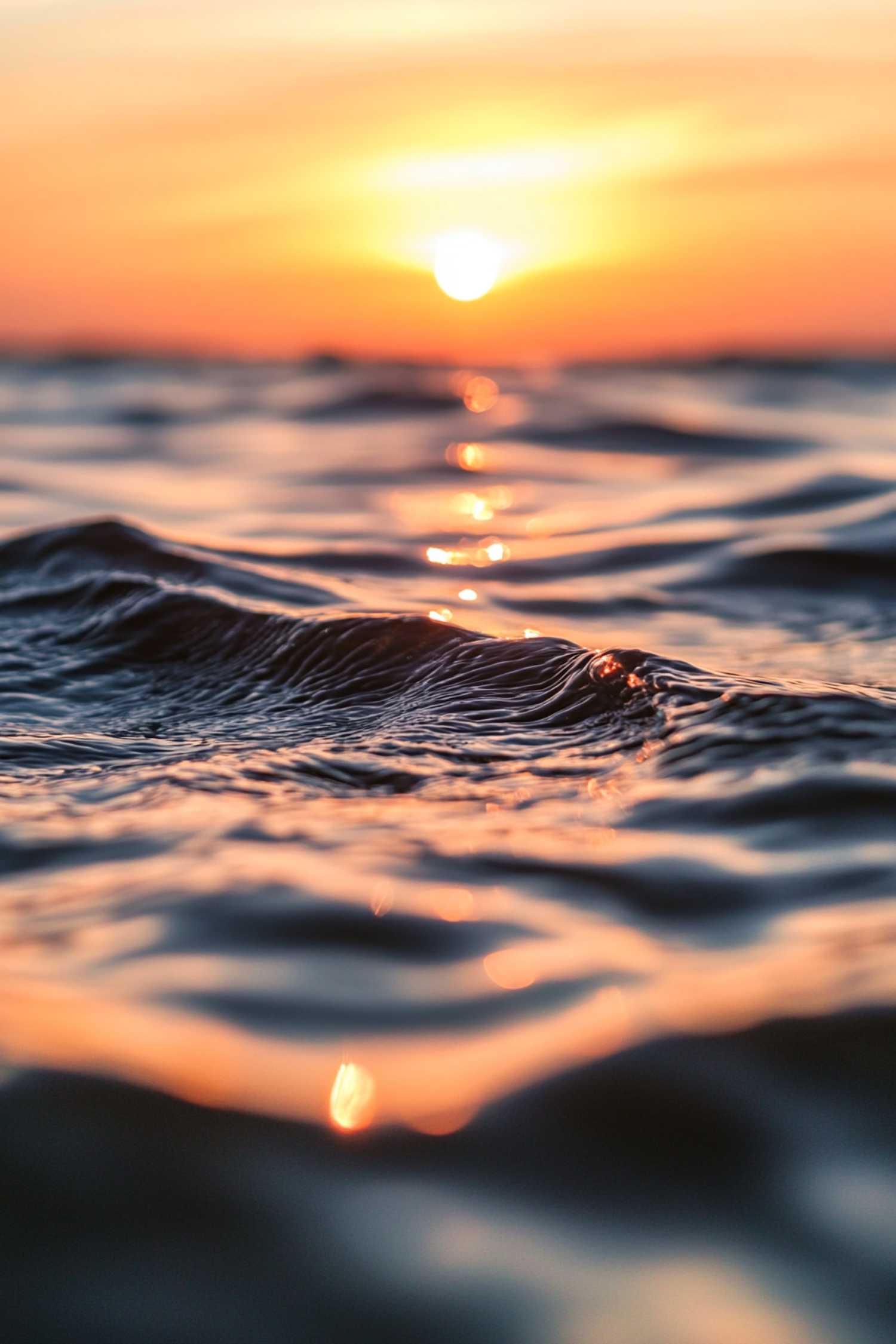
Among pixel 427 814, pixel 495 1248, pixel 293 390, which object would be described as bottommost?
pixel 495 1248

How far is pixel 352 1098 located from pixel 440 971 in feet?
1.03

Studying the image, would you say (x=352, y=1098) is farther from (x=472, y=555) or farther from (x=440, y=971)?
(x=472, y=555)

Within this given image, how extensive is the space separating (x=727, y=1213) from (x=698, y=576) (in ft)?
14.6

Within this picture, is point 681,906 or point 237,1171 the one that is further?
point 681,906

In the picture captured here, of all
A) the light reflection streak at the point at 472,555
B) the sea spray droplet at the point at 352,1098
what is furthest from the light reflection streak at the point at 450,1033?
the light reflection streak at the point at 472,555

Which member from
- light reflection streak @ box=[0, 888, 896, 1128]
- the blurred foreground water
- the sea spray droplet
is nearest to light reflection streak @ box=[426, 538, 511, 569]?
the blurred foreground water

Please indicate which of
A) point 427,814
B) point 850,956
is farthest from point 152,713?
point 850,956

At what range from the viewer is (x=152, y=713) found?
3.39 metres

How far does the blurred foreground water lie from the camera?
4.01 ft

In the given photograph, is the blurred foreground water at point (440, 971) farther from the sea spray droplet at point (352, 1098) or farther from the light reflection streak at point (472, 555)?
the light reflection streak at point (472, 555)

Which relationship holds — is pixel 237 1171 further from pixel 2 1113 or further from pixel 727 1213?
pixel 727 1213

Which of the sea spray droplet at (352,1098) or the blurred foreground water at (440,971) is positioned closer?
the blurred foreground water at (440,971)

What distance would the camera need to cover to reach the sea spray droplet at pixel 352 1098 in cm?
141

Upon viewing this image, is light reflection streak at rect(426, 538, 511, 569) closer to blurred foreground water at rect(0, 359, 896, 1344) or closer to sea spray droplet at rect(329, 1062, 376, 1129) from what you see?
blurred foreground water at rect(0, 359, 896, 1344)
